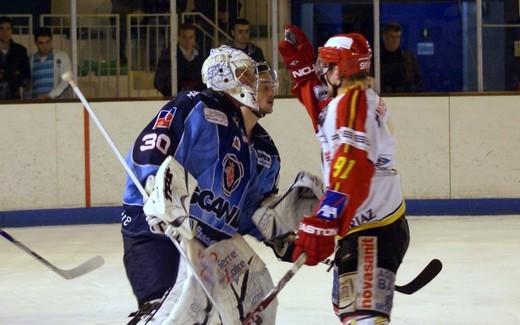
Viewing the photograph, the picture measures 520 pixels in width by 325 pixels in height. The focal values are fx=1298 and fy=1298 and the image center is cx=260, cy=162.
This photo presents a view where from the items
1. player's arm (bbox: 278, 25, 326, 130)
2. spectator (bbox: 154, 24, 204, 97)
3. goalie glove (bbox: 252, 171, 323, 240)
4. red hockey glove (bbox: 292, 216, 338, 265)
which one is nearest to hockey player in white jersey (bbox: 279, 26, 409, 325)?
red hockey glove (bbox: 292, 216, 338, 265)

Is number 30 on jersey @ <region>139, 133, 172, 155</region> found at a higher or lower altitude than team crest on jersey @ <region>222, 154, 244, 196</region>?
higher

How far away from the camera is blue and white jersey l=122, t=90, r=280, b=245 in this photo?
10.9 feet

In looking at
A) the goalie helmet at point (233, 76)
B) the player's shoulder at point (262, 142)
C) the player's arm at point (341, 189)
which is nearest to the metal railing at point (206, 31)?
the player's shoulder at point (262, 142)

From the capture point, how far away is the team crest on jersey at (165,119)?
3.34m

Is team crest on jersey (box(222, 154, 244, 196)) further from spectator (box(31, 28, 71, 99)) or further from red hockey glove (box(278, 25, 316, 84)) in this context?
spectator (box(31, 28, 71, 99))

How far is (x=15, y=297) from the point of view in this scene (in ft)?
19.1

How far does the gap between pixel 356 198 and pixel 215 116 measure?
45cm

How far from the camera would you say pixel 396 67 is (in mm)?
8977

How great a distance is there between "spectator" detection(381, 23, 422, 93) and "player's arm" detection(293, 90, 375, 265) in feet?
18.7

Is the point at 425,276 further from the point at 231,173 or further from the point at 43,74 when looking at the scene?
the point at 43,74

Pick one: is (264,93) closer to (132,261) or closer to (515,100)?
(132,261)

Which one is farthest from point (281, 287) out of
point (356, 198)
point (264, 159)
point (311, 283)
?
point (311, 283)

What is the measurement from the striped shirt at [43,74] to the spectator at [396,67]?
7.40 feet

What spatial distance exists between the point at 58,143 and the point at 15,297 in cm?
274
